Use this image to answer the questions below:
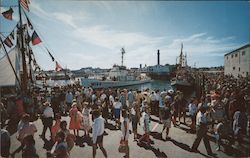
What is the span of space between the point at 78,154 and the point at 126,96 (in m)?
7.21

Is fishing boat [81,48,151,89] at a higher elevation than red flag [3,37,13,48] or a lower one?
lower

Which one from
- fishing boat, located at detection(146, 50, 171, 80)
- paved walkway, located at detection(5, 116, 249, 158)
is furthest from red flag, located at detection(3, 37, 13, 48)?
fishing boat, located at detection(146, 50, 171, 80)

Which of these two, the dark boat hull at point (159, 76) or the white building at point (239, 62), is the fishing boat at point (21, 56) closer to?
the white building at point (239, 62)

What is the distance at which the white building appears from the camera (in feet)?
117

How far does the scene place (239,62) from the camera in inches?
1526

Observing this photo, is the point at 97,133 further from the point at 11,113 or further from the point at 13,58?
the point at 13,58

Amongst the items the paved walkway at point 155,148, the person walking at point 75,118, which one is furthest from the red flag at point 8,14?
the person walking at point 75,118

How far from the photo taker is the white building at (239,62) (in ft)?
117

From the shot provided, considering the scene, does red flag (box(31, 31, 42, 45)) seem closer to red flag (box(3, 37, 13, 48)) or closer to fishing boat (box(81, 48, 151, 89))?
red flag (box(3, 37, 13, 48))

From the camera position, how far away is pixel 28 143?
22.0 ft

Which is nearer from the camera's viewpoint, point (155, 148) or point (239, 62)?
point (155, 148)

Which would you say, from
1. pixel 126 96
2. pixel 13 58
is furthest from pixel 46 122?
pixel 13 58

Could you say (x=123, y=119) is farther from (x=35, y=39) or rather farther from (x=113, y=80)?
(x=113, y=80)

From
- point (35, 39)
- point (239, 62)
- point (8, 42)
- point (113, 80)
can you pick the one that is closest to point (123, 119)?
point (35, 39)
